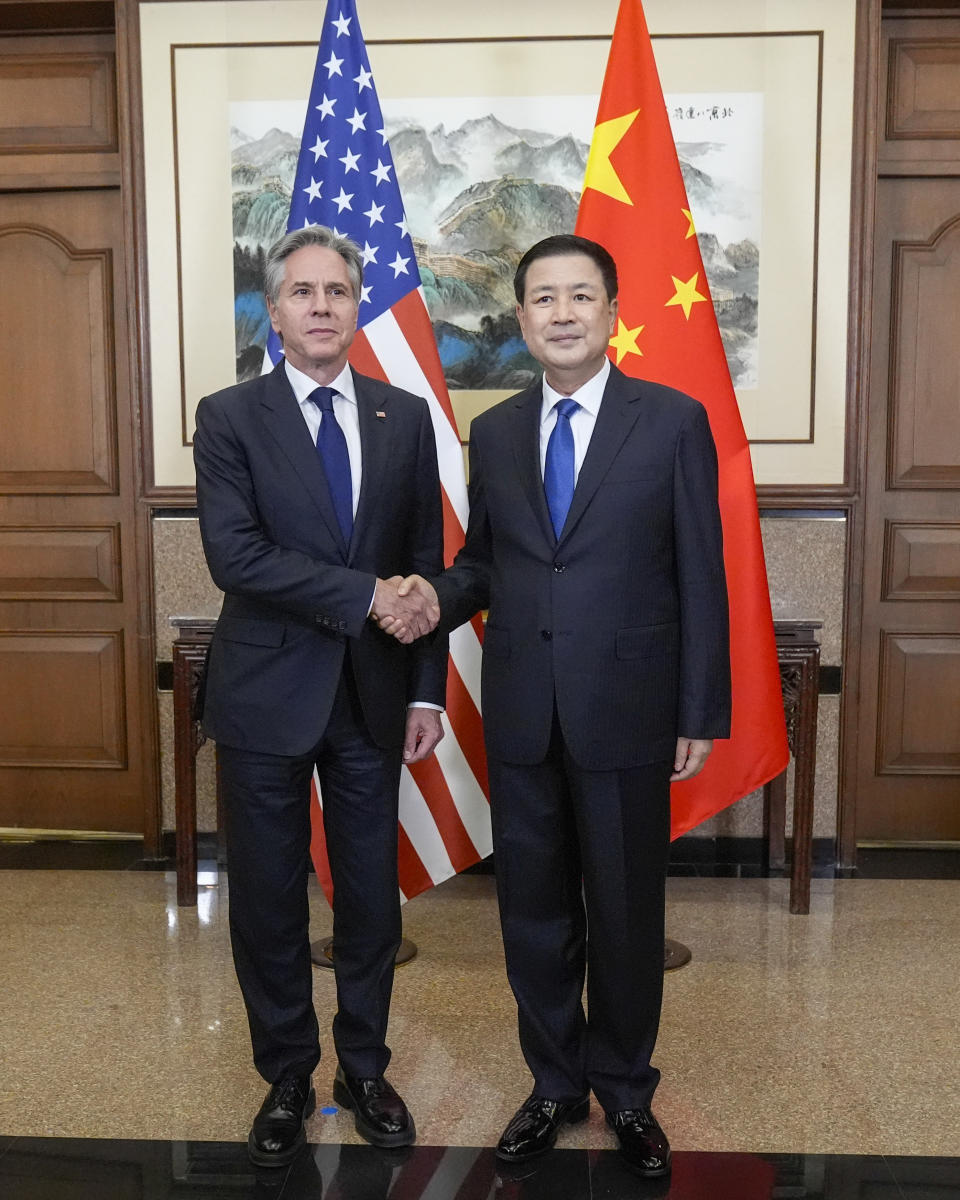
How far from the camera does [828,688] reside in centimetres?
375

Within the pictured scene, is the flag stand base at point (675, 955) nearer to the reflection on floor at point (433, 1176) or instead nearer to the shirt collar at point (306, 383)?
A: the reflection on floor at point (433, 1176)

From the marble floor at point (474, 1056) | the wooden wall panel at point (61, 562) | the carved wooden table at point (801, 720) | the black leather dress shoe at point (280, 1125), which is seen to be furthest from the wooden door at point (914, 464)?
the wooden wall panel at point (61, 562)

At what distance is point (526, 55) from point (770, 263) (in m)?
1.01

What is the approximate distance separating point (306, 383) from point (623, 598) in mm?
697

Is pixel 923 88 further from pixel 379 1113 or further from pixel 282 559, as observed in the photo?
pixel 379 1113

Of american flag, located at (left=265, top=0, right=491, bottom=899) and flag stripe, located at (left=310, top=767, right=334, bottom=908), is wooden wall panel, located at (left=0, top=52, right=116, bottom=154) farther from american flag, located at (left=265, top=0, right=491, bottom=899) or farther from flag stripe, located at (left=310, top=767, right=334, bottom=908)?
flag stripe, located at (left=310, top=767, right=334, bottom=908)

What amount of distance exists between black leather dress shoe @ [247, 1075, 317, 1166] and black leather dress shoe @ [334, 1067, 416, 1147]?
102mm

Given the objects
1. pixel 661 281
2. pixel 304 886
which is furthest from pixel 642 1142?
pixel 661 281

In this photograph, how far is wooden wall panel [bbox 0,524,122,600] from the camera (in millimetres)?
3984

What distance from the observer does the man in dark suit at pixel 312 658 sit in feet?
6.60

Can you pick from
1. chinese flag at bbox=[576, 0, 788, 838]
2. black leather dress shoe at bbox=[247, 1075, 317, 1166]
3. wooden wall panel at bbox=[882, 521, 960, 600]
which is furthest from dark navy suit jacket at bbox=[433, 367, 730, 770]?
wooden wall panel at bbox=[882, 521, 960, 600]

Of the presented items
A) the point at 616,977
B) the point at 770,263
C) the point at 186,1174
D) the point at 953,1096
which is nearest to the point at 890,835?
the point at 953,1096

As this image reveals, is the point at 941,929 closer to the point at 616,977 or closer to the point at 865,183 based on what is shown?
the point at 616,977

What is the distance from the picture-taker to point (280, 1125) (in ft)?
6.81
